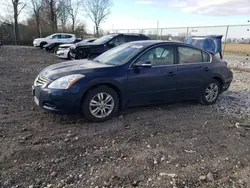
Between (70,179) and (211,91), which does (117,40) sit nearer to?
(211,91)

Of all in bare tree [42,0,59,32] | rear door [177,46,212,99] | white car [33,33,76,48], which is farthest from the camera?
bare tree [42,0,59,32]

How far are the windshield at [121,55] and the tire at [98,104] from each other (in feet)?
2.21

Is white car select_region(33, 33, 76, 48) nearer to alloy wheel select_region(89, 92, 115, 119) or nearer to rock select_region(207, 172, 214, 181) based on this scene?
alloy wheel select_region(89, 92, 115, 119)

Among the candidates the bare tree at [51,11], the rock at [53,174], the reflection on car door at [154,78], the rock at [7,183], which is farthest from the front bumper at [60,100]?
the bare tree at [51,11]

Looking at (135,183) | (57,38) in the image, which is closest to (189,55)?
(135,183)

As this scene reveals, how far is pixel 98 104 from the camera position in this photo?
4.04 m

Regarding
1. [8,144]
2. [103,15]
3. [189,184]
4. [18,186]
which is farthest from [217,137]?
[103,15]

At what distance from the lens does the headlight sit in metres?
3.75

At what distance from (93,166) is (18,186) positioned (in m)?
0.87

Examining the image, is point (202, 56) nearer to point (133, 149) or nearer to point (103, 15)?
point (133, 149)

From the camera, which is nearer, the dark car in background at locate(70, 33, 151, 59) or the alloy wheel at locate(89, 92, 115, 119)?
the alloy wheel at locate(89, 92, 115, 119)

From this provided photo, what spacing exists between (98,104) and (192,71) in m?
2.32

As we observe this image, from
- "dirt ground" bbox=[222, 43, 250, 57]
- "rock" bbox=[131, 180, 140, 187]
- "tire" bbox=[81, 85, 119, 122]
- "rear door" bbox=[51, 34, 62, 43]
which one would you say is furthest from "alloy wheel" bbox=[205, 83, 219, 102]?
"rear door" bbox=[51, 34, 62, 43]

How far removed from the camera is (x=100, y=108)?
4055mm
